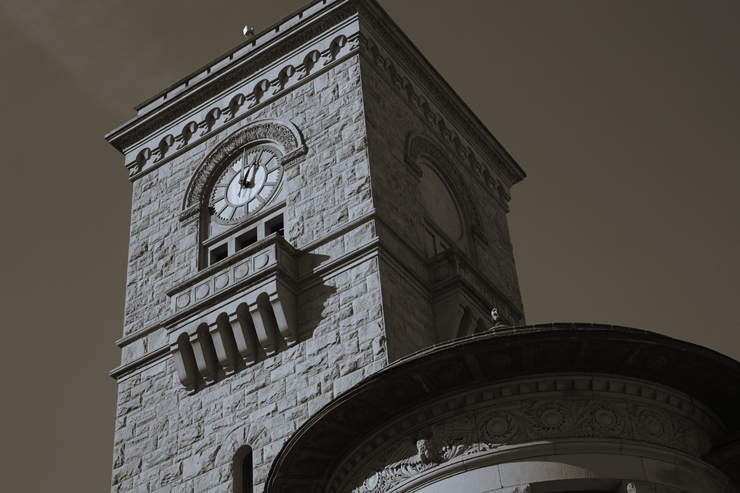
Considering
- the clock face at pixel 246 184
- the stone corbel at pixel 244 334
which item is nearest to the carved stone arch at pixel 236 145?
the clock face at pixel 246 184

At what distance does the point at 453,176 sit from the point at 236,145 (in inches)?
239

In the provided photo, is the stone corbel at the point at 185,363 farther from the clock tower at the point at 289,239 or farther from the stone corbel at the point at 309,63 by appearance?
the stone corbel at the point at 309,63

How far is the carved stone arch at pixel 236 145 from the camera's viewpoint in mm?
28341

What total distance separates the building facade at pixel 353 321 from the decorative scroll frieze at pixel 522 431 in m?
0.03

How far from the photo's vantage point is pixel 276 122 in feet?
94.8

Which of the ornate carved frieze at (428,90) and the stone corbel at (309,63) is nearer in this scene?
the stone corbel at (309,63)

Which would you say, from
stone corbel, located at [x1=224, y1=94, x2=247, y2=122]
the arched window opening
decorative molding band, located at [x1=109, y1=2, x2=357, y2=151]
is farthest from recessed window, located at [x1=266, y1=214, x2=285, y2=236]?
the arched window opening

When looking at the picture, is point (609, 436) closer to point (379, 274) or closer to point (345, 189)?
point (379, 274)

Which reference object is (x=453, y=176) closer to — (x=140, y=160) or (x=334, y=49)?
(x=334, y=49)

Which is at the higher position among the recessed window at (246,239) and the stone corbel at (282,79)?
the stone corbel at (282,79)

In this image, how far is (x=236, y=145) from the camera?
2947 cm

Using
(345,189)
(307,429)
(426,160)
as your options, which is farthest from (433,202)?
(307,429)

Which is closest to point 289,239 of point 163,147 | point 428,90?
point 163,147

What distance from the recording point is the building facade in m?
16.2
